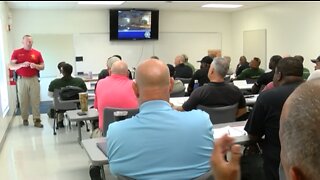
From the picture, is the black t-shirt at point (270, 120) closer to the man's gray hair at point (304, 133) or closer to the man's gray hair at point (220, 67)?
the man's gray hair at point (220, 67)

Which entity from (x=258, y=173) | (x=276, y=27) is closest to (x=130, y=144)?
(x=258, y=173)

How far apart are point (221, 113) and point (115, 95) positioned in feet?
3.50

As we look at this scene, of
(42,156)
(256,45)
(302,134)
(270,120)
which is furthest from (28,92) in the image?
(256,45)

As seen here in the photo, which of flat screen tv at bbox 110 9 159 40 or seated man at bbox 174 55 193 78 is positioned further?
flat screen tv at bbox 110 9 159 40

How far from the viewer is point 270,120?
8.34 ft

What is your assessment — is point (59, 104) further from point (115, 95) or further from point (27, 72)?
point (115, 95)

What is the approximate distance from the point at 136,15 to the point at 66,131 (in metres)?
5.10

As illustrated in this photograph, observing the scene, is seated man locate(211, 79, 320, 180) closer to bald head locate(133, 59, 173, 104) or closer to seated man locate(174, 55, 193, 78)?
bald head locate(133, 59, 173, 104)

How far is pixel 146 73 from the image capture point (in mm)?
1771

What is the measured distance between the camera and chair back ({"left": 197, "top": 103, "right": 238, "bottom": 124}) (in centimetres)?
328

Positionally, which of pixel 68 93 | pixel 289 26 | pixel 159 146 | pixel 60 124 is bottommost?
pixel 60 124

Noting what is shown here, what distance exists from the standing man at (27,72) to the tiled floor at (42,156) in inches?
17.0

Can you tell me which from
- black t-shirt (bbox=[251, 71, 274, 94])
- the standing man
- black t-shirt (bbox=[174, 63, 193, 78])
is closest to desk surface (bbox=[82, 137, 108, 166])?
black t-shirt (bbox=[251, 71, 274, 94])

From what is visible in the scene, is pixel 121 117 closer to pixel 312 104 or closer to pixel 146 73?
pixel 146 73
